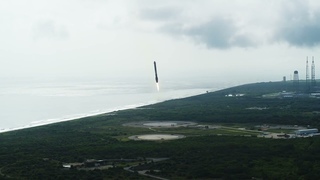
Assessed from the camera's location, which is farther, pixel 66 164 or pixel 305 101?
pixel 305 101

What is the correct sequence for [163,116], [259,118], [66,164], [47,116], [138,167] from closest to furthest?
1. [138,167]
2. [66,164]
3. [259,118]
4. [163,116]
5. [47,116]

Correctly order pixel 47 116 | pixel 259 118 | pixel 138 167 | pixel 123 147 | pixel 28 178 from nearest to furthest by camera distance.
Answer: pixel 28 178 → pixel 138 167 → pixel 123 147 → pixel 259 118 → pixel 47 116

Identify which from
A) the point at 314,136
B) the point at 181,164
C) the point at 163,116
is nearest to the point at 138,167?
the point at 181,164

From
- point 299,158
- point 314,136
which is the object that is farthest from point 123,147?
point 314,136

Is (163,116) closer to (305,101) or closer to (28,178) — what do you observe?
(305,101)

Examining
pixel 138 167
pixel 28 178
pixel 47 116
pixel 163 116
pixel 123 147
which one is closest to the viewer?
pixel 28 178

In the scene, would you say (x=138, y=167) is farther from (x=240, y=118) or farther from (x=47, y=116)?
(x=47, y=116)
